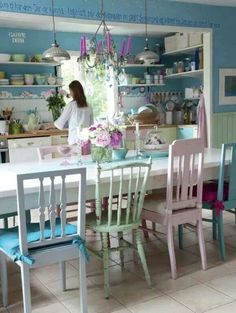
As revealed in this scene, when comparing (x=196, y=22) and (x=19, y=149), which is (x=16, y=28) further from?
(x=196, y=22)

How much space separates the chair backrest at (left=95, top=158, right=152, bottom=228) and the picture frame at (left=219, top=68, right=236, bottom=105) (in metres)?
3.34

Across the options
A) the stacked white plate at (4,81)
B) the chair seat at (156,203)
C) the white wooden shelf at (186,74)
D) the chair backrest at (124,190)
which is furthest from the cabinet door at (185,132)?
the chair backrest at (124,190)

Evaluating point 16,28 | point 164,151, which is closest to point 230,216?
point 164,151

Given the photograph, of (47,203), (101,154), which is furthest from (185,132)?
(47,203)

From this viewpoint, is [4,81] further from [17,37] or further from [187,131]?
[187,131]

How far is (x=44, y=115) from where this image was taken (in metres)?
6.13

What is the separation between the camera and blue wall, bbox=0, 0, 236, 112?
14.3ft

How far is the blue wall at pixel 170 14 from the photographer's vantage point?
436cm

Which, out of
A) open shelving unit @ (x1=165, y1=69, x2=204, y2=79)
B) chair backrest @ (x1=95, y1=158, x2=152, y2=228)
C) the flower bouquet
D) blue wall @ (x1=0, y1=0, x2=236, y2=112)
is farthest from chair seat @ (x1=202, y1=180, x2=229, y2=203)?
open shelving unit @ (x1=165, y1=69, x2=204, y2=79)

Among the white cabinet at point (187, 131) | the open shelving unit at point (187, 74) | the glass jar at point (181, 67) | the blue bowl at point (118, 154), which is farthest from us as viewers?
the glass jar at point (181, 67)

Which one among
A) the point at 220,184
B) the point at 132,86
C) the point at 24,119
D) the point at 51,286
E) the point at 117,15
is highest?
the point at 117,15

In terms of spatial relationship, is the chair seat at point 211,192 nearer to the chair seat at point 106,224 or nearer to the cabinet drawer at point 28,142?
the chair seat at point 106,224

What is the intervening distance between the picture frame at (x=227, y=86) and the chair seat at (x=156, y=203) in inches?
120

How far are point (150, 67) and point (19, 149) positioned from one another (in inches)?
114
